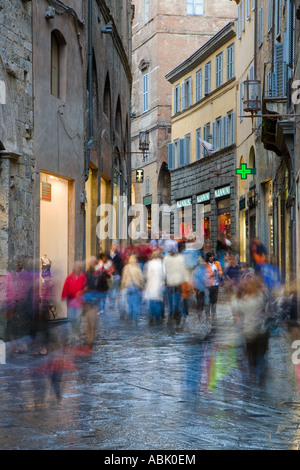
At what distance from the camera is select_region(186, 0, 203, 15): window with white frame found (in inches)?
2037

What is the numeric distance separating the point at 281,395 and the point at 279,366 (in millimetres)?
2295

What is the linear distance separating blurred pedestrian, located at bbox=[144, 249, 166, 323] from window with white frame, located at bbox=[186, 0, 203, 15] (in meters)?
35.9

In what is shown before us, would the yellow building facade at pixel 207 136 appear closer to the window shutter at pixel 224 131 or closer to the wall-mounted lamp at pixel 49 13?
the window shutter at pixel 224 131

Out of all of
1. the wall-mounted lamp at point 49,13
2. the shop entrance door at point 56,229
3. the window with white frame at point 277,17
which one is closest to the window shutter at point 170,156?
the window with white frame at point 277,17

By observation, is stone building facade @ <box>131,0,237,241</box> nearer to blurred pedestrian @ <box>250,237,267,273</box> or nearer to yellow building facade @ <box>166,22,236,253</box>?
yellow building facade @ <box>166,22,236,253</box>

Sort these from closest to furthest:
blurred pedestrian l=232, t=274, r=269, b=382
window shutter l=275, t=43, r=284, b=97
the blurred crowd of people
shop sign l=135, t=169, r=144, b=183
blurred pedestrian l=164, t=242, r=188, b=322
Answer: blurred pedestrian l=232, t=274, r=269, b=382 → the blurred crowd of people → blurred pedestrian l=164, t=242, r=188, b=322 → window shutter l=275, t=43, r=284, b=97 → shop sign l=135, t=169, r=144, b=183

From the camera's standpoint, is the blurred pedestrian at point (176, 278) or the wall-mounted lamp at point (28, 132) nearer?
the wall-mounted lamp at point (28, 132)

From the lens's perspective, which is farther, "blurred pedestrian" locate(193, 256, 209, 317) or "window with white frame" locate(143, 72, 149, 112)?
"window with white frame" locate(143, 72, 149, 112)

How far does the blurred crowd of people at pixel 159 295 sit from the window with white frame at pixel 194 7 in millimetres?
32704

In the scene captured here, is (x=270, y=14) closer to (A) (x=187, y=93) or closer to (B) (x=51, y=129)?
(B) (x=51, y=129)

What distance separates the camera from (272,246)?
3009 cm

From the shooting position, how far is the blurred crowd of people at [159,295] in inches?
422

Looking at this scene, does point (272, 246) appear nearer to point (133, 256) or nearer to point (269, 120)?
point (269, 120)

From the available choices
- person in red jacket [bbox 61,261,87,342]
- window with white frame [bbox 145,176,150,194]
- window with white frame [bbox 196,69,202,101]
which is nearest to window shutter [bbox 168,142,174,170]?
window with white frame [bbox 196,69,202,101]
